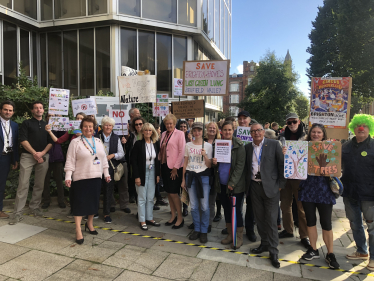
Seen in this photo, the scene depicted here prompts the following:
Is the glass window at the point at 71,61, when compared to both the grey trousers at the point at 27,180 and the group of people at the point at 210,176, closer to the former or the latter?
the group of people at the point at 210,176

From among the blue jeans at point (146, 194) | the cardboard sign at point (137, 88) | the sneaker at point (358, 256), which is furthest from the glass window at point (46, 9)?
the sneaker at point (358, 256)

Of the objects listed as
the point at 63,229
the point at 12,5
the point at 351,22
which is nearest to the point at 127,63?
the point at 12,5

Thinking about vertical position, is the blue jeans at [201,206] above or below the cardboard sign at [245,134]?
below

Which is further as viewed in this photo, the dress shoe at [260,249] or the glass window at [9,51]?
the glass window at [9,51]

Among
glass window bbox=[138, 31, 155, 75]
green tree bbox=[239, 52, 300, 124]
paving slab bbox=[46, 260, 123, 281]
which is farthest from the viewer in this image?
green tree bbox=[239, 52, 300, 124]

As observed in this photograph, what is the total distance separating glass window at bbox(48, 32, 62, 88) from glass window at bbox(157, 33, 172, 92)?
18.4ft

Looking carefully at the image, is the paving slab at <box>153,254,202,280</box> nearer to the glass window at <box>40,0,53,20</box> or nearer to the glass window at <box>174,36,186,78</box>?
the glass window at <box>174,36,186,78</box>

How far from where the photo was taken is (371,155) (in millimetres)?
3670

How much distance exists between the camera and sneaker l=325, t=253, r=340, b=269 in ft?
12.0

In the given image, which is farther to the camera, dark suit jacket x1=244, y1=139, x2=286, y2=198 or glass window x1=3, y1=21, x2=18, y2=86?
glass window x1=3, y1=21, x2=18, y2=86

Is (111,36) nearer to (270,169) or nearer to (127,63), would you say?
(127,63)

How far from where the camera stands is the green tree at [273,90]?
29.3 m

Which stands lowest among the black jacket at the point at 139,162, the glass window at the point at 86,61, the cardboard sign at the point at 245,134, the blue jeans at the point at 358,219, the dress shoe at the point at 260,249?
the dress shoe at the point at 260,249

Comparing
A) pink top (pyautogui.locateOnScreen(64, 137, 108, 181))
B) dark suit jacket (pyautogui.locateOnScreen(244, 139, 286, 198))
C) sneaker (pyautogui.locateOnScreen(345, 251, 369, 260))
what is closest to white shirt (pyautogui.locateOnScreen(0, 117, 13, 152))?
pink top (pyautogui.locateOnScreen(64, 137, 108, 181))
